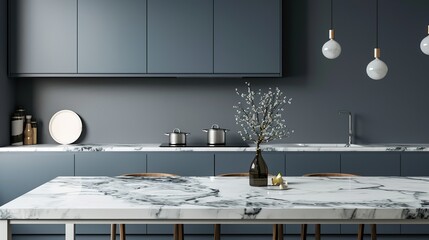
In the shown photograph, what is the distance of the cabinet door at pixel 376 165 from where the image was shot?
15.6 feet

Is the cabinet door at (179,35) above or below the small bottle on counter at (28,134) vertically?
above

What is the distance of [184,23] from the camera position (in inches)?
198

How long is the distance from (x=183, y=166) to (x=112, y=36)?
54.7 inches

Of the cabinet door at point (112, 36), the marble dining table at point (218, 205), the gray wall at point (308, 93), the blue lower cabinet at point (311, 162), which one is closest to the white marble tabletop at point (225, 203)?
the marble dining table at point (218, 205)

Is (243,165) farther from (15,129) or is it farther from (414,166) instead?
(15,129)

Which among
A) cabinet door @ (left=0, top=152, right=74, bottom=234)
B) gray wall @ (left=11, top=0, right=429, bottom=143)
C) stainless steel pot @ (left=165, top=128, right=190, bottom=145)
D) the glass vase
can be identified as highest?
gray wall @ (left=11, top=0, right=429, bottom=143)

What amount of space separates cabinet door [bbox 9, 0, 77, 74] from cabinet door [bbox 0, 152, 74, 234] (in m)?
0.83

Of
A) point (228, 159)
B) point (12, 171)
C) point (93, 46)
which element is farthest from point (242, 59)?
point (12, 171)

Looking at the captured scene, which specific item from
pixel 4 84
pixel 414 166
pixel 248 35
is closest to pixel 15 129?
pixel 4 84

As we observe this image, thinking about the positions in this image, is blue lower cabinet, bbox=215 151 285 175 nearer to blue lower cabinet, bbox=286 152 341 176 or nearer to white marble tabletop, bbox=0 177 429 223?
blue lower cabinet, bbox=286 152 341 176

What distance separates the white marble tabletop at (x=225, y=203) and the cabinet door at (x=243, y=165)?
1727mm

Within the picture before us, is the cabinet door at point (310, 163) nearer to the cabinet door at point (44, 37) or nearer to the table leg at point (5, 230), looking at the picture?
the cabinet door at point (44, 37)

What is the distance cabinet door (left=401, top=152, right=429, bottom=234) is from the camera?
4.75m

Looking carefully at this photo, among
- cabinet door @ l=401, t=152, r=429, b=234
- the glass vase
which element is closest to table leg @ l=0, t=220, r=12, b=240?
the glass vase
